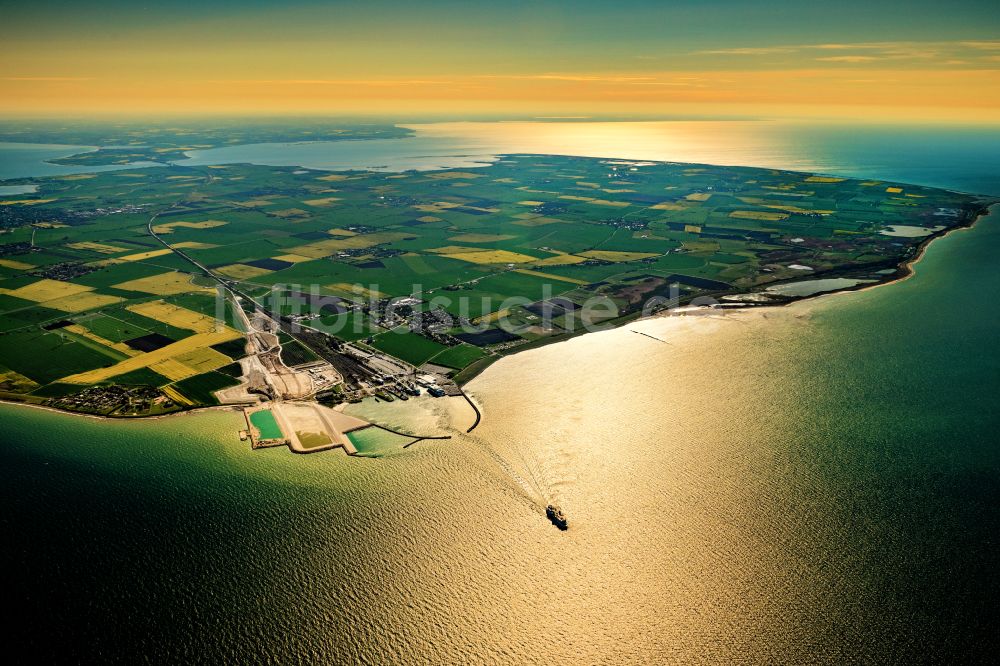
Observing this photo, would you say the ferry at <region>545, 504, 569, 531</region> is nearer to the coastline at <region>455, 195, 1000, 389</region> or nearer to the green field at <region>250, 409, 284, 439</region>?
the coastline at <region>455, 195, 1000, 389</region>

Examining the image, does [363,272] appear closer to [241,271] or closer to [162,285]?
[241,271]

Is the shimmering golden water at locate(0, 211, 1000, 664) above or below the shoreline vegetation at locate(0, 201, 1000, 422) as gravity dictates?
below

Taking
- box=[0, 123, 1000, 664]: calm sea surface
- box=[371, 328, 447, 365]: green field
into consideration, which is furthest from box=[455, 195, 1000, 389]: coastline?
box=[371, 328, 447, 365]: green field

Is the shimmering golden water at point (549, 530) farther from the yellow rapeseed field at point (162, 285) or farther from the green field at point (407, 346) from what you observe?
the yellow rapeseed field at point (162, 285)

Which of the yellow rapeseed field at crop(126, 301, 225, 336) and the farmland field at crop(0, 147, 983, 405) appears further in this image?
the yellow rapeseed field at crop(126, 301, 225, 336)

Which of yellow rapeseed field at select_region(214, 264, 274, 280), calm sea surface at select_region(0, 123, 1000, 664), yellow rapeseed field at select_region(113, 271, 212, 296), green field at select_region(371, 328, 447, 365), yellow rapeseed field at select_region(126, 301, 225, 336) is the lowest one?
calm sea surface at select_region(0, 123, 1000, 664)

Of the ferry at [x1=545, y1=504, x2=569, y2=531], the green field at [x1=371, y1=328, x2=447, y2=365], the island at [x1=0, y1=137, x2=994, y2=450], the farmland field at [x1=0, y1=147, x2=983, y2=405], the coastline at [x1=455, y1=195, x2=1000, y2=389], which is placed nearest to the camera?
the ferry at [x1=545, y1=504, x2=569, y2=531]
